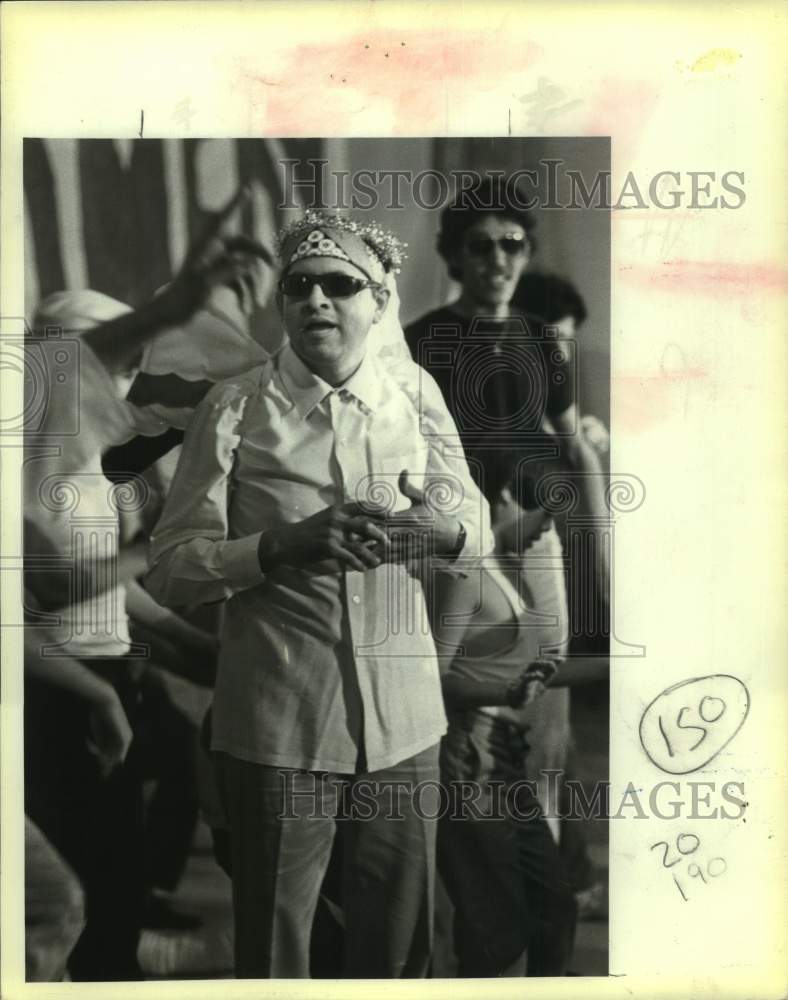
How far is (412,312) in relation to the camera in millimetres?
3141

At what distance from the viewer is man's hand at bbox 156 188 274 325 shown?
10.3 ft

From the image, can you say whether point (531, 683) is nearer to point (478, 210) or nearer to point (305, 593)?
point (305, 593)

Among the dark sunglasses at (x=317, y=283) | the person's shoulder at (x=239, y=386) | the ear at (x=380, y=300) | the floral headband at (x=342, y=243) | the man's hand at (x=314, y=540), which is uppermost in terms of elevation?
the floral headband at (x=342, y=243)

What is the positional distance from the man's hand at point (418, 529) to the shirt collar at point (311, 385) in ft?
0.73

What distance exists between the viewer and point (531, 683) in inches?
124

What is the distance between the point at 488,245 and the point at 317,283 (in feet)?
1.48

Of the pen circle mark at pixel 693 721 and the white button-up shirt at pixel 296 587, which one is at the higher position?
the white button-up shirt at pixel 296 587

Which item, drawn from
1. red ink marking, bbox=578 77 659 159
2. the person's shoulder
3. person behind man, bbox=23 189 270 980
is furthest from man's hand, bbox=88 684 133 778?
red ink marking, bbox=578 77 659 159

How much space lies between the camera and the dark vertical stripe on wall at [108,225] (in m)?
3.13

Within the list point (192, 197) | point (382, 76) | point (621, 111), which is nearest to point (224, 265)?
point (192, 197)

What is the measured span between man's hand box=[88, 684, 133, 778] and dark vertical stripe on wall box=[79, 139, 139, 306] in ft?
3.39

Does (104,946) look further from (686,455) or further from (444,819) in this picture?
(686,455)

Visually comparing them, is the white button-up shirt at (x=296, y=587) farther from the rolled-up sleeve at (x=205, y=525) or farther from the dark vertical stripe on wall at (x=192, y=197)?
the dark vertical stripe on wall at (x=192, y=197)

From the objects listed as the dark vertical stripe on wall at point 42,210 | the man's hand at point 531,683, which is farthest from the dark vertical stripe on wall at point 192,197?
the man's hand at point 531,683
